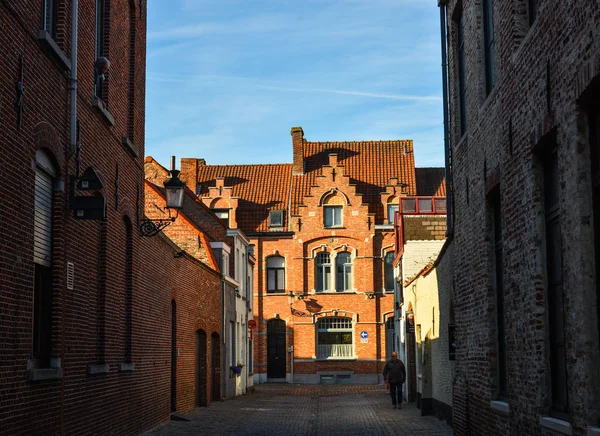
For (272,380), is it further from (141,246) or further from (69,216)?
(69,216)

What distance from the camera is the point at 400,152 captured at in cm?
5375

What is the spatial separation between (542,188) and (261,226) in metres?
42.2

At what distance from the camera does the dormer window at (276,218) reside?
51375 millimetres

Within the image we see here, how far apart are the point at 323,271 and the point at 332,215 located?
10.1 ft

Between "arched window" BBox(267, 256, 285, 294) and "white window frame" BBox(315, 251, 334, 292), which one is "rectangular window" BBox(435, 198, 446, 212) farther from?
"arched window" BBox(267, 256, 285, 294)

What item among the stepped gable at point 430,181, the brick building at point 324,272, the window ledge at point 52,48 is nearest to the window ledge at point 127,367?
the window ledge at point 52,48

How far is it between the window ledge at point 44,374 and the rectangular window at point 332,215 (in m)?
38.7

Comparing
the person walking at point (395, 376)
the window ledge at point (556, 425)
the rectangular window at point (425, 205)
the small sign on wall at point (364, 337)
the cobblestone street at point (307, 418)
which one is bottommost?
the cobblestone street at point (307, 418)

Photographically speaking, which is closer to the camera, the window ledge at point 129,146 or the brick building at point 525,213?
the brick building at point 525,213

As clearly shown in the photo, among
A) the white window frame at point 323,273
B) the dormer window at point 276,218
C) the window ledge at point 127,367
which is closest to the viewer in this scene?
the window ledge at point 127,367

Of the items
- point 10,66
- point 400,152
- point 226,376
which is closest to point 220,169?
point 400,152

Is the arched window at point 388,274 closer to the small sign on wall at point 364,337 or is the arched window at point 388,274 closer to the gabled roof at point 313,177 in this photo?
the gabled roof at point 313,177

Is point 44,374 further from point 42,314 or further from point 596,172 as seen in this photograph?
point 596,172

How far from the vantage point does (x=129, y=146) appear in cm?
1656
